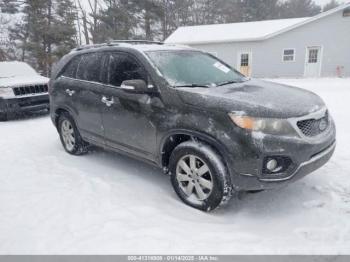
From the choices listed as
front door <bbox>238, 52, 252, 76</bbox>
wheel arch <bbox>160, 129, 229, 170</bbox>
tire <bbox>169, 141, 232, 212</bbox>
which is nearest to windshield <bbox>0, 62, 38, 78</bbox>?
wheel arch <bbox>160, 129, 229, 170</bbox>

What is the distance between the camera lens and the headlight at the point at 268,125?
10.1 ft

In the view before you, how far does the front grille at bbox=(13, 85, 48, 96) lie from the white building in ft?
51.0

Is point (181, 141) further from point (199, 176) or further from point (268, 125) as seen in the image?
point (268, 125)

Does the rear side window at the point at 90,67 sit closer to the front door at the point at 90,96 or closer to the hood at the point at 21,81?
the front door at the point at 90,96

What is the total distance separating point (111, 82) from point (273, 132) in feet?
7.88

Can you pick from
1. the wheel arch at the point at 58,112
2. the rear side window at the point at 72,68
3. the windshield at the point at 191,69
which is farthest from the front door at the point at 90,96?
the windshield at the point at 191,69

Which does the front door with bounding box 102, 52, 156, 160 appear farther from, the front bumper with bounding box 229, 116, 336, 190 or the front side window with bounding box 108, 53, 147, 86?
the front bumper with bounding box 229, 116, 336, 190

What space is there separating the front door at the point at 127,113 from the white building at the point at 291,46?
59.3ft

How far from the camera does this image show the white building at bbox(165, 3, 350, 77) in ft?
63.8

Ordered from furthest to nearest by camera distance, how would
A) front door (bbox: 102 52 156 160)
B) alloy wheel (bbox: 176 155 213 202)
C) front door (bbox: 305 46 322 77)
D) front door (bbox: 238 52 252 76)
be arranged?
front door (bbox: 238 52 252 76), front door (bbox: 305 46 322 77), front door (bbox: 102 52 156 160), alloy wheel (bbox: 176 155 213 202)

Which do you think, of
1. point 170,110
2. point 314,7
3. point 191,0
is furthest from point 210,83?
point 314,7

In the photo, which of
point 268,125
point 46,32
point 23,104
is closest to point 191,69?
point 268,125

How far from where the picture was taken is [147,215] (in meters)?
3.47

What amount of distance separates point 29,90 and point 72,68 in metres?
3.85
